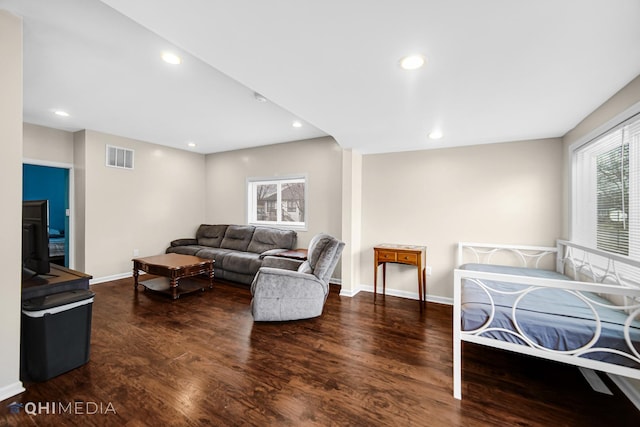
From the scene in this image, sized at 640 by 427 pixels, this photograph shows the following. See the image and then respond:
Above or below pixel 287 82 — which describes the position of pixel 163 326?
below

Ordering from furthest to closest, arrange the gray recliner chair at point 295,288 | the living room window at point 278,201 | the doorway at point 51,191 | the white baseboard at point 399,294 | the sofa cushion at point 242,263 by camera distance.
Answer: the doorway at point 51,191
the living room window at point 278,201
the sofa cushion at point 242,263
the white baseboard at point 399,294
the gray recliner chair at point 295,288

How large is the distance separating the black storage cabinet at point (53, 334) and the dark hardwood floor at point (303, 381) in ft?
0.35

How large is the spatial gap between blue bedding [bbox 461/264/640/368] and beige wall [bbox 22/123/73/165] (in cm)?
596

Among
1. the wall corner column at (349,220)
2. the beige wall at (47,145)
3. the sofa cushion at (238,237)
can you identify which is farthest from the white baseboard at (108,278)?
the wall corner column at (349,220)

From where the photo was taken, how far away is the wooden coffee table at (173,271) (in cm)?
370

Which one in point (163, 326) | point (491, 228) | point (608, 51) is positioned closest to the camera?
point (608, 51)

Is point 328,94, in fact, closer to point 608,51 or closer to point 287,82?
point 287,82

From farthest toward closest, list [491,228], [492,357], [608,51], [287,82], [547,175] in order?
[491,228] → [547,175] → [492,357] → [287,82] → [608,51]

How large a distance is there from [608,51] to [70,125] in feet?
20.0

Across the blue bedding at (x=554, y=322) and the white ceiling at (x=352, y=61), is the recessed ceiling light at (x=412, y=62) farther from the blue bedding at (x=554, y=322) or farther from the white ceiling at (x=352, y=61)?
the blue bedding at (x=554, y=322)

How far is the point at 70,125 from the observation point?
4.07 meters

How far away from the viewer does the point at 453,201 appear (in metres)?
3.64

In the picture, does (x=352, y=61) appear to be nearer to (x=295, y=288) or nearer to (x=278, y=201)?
(x=295, y=288)

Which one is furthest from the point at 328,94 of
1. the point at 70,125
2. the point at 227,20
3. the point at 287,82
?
the point at 70,125
